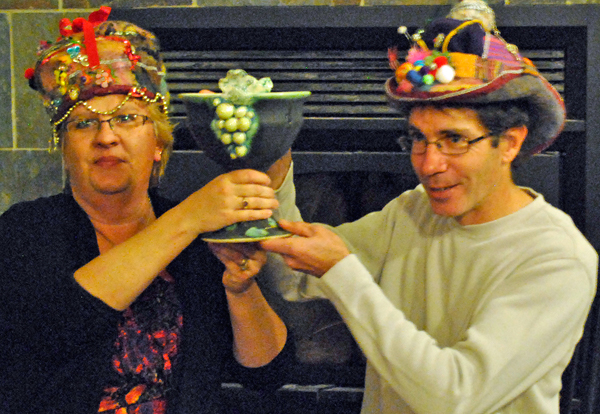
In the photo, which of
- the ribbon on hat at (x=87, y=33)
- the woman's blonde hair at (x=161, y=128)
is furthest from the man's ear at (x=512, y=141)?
the ribbon on hat at (x=87, y=33)

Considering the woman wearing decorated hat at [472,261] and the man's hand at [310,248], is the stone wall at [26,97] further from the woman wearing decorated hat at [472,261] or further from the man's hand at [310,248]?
the man's hand at [310,248]

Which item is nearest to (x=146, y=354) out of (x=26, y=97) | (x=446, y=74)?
(x=446, y=74)

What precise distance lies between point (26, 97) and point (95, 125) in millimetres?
1112

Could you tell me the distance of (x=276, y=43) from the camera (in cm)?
195

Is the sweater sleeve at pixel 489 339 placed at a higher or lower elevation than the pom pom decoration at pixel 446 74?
lower

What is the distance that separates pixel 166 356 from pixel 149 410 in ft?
0.34

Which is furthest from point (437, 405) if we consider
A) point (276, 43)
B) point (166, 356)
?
point (276, 43)

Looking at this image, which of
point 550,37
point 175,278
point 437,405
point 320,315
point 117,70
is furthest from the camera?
point 320,315

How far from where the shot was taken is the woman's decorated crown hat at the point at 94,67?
118 cm

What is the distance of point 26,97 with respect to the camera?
214cm

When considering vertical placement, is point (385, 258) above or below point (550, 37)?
below

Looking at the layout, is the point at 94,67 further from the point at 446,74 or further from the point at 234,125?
the point at 446,74

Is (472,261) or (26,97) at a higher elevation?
(26,97)

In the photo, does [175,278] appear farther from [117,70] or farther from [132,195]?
[117,70]
